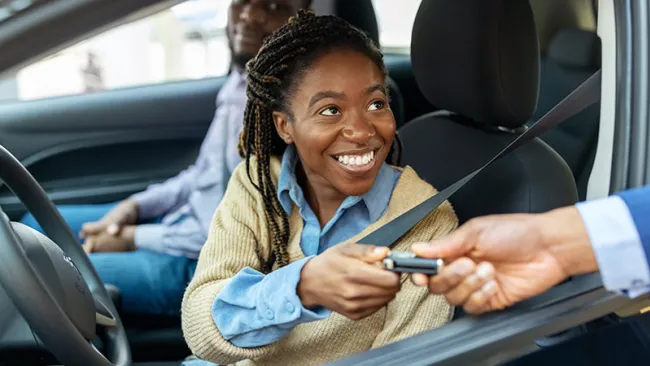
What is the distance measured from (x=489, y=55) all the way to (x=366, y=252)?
654mm

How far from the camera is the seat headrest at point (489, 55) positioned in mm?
1530

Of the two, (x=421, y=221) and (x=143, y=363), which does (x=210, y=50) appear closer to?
(x=143, y=363)

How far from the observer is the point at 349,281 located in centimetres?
107

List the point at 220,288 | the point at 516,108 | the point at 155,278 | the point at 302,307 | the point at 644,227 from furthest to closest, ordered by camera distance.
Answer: the point at 155,278
the point at 516,108
the point at 220,288
the point at 302,307
the point at 644,227

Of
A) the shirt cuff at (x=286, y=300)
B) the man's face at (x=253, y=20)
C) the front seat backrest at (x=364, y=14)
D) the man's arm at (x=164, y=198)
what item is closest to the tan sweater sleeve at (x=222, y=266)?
the shirt cuff at (x=286, y=300)

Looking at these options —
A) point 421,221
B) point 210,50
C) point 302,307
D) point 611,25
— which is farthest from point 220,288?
point 210,50

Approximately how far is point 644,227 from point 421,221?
1.67 feet

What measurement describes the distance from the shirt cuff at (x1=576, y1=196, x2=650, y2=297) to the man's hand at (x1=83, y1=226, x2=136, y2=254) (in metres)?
1.66

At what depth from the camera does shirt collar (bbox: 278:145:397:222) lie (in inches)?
56.3

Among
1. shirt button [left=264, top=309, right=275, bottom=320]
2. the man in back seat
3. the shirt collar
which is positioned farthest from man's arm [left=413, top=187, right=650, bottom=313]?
the man in back seat

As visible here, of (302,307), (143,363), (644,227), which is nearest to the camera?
(644,227)

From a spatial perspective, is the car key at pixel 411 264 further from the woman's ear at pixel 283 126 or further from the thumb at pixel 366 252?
the woman's ear at pixel 283 126

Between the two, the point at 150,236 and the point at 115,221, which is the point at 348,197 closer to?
the point at 150,236

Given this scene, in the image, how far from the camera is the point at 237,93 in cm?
242
